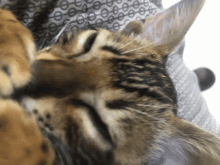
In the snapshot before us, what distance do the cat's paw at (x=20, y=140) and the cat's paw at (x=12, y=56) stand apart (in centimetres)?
4

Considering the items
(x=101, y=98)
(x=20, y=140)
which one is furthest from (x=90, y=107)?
(x=20, y=140)

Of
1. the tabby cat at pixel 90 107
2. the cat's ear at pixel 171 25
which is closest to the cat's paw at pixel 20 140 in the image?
the tabby cat at pixel 90 107

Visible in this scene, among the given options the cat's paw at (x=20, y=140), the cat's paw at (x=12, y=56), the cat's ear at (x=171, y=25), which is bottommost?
the cat's paw at (x=20, y=140)

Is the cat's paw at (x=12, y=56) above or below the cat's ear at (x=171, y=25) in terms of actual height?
below

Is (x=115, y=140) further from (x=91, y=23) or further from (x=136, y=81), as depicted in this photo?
(x=91, y=23)

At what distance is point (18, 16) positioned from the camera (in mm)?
640

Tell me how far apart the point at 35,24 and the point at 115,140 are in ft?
1.53


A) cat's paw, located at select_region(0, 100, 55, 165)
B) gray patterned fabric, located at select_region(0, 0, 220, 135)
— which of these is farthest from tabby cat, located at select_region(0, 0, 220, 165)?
gray patterned fabric, located at select_region(0, 0, 220, 135)

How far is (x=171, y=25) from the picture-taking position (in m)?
0.65

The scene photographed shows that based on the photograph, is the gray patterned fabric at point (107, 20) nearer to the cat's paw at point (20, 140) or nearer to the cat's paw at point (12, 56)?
the cat's paw at point (12, 56)

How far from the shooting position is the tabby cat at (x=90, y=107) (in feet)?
1.32

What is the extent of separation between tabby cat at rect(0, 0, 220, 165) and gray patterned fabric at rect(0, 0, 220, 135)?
0.13 metres

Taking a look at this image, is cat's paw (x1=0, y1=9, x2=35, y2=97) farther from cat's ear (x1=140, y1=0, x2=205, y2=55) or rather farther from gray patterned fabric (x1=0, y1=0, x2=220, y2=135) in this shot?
cat's ear (x1=140, y1=0, x2=205, y2=55)

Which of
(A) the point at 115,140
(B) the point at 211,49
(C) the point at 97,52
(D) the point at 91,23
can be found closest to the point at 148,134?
(A) the point at 115,140
